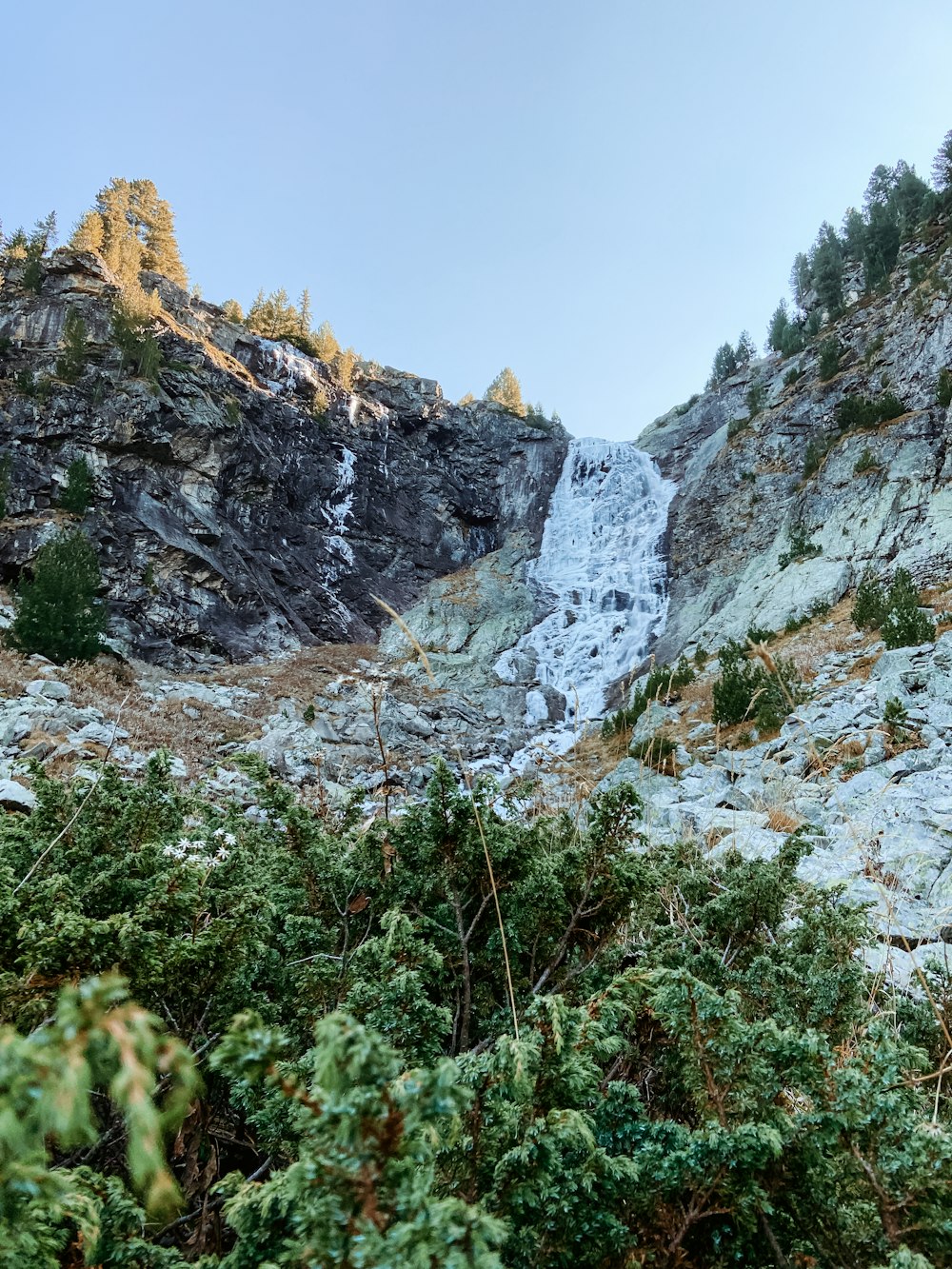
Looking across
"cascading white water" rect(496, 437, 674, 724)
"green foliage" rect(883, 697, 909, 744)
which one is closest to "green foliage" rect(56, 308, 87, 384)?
"cascading white water" rect(496, 437, 674, 724)

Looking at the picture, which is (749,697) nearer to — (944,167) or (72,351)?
(72,351)

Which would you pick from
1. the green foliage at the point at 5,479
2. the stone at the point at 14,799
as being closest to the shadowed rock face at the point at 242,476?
the green foliage at the point at 5,479

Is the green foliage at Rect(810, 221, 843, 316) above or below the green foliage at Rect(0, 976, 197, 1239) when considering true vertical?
above

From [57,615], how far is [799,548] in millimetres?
20908

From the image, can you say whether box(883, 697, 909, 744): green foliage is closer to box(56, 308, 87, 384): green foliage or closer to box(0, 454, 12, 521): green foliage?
box(0, 454, 12, 521): green foliage

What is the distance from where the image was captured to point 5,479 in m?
19.6

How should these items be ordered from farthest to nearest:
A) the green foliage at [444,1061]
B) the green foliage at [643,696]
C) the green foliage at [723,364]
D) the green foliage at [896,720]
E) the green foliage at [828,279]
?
the green foliage at [723,364] < the green foliage at [828,279] < the green foliage at [643,696] < the green foliage at [896,720] < the green foliage at [444,1061]

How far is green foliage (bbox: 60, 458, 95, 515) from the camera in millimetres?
20156

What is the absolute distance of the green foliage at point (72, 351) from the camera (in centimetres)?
2342

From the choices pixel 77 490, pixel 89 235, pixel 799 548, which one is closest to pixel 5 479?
pixel 77 490

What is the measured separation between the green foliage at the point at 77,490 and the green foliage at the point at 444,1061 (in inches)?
866

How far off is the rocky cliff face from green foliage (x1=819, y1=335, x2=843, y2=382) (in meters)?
0.38

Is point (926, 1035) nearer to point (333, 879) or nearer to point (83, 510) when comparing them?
point (333, 879)

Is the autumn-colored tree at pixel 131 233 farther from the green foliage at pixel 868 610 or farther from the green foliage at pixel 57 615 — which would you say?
the green foliage at pixel 868 610
